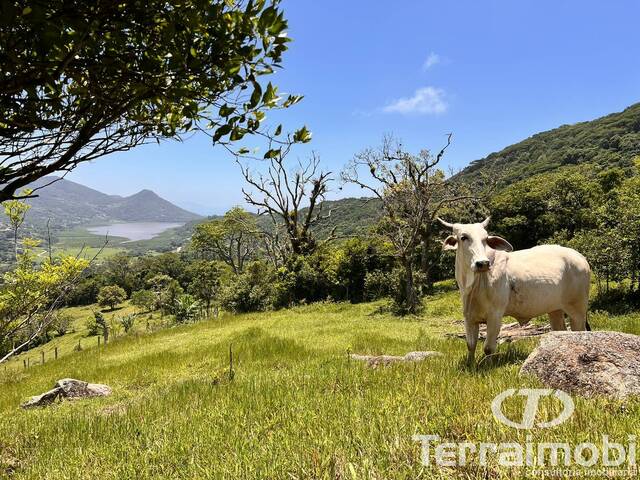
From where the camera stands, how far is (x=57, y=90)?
2650 mm

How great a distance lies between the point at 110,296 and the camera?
75.4 m

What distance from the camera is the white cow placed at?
6.04 meters

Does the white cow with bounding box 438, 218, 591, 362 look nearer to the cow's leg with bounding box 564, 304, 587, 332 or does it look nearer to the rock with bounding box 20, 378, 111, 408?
the cow's leg with bounding box 564, 304, 587, 332

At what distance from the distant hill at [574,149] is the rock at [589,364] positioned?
201 feet

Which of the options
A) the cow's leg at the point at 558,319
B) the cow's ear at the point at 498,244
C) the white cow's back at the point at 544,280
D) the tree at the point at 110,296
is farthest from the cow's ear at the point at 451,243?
the tree at the point at 110,296

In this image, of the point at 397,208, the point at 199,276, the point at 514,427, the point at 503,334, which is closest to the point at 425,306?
the point at 397,208

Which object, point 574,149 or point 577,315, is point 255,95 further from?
point 574,149

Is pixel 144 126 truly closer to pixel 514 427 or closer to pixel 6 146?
pixel 6 146

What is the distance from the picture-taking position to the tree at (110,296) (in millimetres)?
74750

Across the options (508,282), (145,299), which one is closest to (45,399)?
(508,282)

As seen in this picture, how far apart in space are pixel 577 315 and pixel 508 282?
1.86 m

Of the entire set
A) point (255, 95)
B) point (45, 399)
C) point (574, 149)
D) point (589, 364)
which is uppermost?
point (574, 149)

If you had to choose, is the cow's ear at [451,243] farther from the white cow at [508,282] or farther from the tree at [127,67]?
the tree at [127,67]

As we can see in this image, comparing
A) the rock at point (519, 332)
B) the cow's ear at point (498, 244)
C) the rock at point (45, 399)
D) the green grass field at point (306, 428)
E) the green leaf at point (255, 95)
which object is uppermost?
the green leaf at point (255, 95)
